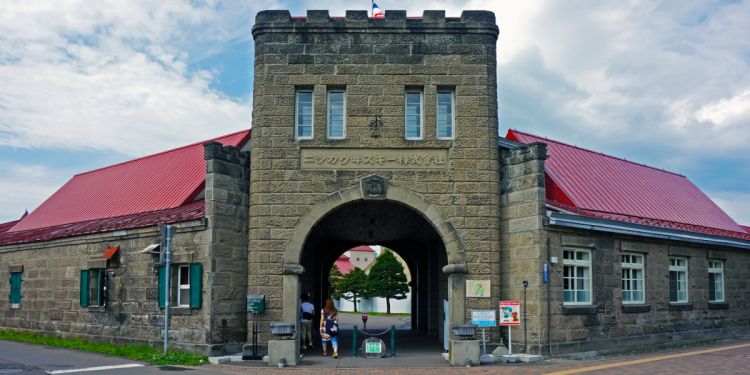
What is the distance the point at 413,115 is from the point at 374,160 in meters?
1.53

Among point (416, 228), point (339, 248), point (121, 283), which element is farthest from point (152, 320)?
point (339, 248)

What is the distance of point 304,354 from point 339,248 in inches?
398

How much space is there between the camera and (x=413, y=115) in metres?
17.5

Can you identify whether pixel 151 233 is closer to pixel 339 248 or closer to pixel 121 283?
pixel 121 283

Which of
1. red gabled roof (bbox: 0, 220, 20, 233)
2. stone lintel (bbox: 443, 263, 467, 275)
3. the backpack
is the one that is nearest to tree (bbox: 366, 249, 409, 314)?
red gabled roof (bbox: 0, 220, 20, 233)

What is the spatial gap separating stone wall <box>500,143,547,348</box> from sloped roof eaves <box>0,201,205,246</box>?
7.54 meters

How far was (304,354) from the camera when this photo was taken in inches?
702

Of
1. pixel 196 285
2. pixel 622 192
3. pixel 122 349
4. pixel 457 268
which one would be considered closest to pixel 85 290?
pixel 122 349

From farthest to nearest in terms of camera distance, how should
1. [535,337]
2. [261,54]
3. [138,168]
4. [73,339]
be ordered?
[138,168] → [73,339] → [261,54] → [535,337]

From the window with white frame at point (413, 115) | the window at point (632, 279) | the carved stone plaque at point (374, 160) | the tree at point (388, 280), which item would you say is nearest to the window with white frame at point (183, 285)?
the carved stone plaque at point (374, 160)

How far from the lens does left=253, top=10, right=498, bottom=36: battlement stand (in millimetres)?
17422

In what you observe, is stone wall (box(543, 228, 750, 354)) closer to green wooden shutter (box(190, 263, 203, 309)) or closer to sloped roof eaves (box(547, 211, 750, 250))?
sloped roof eaves (box(547, 211, 750, 250))

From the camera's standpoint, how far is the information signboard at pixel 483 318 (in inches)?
649

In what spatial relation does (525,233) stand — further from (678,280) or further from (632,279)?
(678,280)
